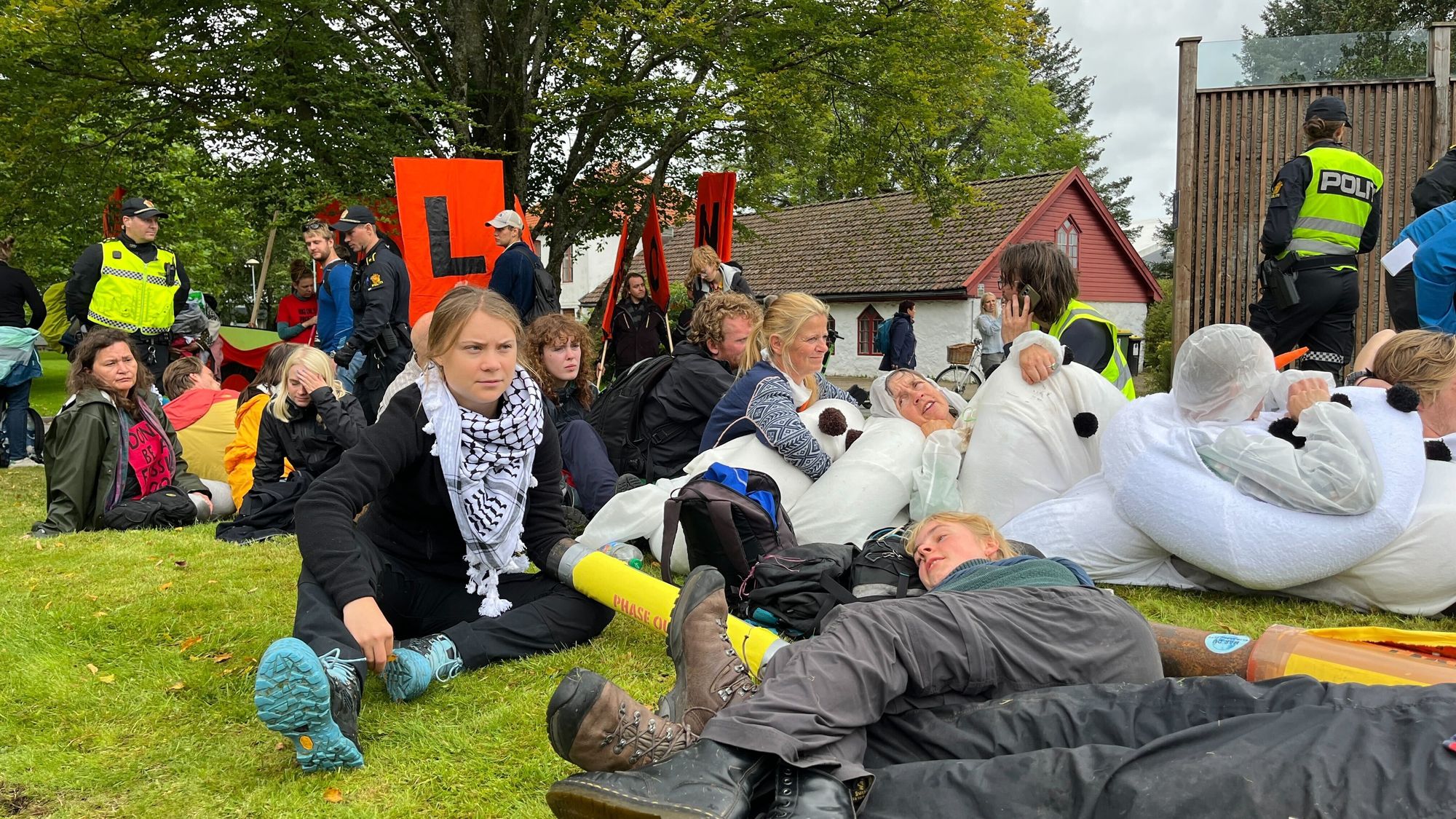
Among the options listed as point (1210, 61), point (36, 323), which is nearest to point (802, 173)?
point (1210, 61)

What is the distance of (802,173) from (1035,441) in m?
11.1

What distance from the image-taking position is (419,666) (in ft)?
10.1

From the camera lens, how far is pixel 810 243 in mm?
30219

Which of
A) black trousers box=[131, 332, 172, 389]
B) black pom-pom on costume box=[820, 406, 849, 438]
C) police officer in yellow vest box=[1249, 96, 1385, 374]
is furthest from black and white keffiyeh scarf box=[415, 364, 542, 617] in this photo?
black trousers box=[131, 332, 172, 389]

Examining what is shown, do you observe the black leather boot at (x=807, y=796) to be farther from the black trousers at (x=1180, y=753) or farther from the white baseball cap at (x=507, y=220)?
the white baseball cap at (x=507, y=220)

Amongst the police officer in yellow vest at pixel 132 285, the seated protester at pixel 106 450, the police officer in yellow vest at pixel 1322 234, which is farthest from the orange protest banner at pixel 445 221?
the police officer in yellow vest at pixel 1322 234

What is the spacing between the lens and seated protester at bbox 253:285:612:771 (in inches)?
109

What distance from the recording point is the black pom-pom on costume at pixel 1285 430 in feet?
12.5

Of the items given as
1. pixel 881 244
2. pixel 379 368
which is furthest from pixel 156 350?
pixel 881 244

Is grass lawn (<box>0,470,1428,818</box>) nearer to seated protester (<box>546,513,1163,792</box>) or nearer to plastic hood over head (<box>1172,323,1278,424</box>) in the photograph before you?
seated protester (<box>546,513,1163,792</box>)

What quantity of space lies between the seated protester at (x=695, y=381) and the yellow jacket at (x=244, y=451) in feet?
8.11

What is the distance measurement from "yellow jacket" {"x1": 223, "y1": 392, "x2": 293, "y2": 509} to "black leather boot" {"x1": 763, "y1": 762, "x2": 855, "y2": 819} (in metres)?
5.30

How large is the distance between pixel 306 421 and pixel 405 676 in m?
3.30

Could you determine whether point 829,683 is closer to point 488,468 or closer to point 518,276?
point 488,468
